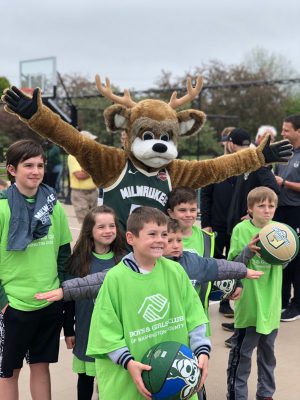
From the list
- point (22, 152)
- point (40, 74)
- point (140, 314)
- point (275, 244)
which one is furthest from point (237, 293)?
point (40, 74)

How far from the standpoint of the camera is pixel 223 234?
558 centimetres

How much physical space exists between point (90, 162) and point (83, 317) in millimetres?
1163

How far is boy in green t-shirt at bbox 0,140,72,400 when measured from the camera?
287 centimetres

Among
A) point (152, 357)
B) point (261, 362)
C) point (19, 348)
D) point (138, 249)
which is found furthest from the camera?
point (261, 362)

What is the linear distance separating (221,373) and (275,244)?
53.0 inches

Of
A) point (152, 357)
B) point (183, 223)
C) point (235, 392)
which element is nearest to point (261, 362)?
point (235, 392)

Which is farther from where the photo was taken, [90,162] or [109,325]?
[90,162]

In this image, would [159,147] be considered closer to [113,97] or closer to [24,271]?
[113,97]

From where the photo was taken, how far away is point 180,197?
3.38 metres

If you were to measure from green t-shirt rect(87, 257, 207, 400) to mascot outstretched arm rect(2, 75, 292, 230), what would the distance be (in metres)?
1.29

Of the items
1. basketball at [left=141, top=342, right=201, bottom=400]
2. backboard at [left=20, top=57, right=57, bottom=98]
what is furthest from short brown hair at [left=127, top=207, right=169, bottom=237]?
backboard at [left=20, top=57, right=57, bottom=98]

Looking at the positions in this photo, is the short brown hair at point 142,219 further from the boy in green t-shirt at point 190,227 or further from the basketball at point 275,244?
the basketball at point 275,244

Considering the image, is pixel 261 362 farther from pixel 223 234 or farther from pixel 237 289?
pixel 223 234

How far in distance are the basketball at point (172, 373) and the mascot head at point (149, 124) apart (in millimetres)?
1700
